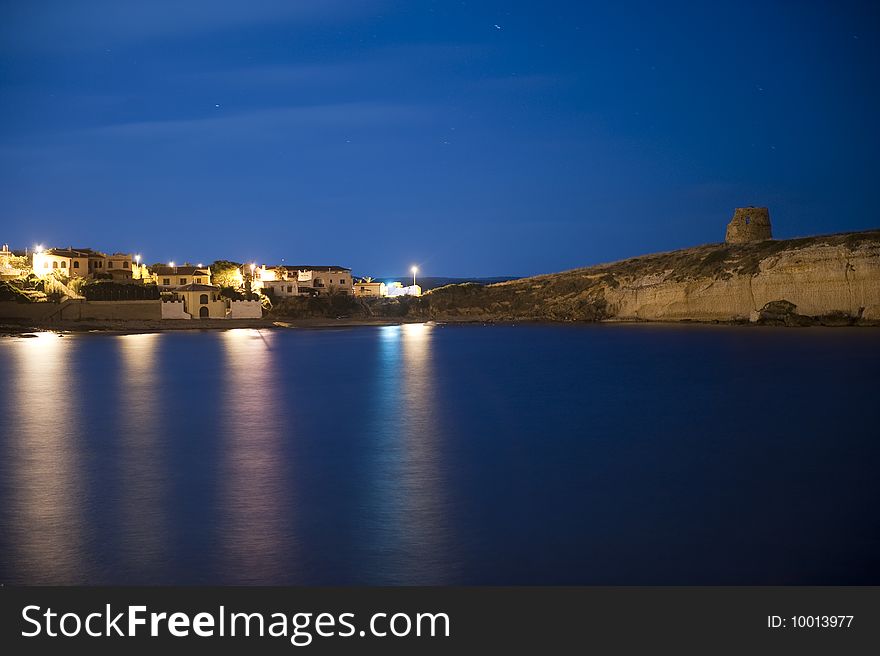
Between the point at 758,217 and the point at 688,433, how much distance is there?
202 feet

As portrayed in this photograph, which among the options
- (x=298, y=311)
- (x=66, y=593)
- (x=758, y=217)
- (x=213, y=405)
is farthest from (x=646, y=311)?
(x=66, y=593)

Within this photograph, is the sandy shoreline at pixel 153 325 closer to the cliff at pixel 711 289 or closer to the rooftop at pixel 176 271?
the rooftop at pixel 176 271

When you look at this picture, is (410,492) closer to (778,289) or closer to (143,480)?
(143,480)

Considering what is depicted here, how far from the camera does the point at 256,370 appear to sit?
33.5m

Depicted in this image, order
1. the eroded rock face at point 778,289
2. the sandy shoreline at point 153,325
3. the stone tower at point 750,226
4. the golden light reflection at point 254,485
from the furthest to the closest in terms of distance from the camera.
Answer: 1. the stone tower at point 750,226
2. the sandy shoreline at point 153,325
3. the eroded rock face at point 778,289
4. the golden light reflection at point 254,485

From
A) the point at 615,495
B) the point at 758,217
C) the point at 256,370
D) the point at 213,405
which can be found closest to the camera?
the point at 615,495

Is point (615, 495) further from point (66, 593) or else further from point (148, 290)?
point (148, 290)

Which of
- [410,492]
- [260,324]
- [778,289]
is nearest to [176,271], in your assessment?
[260,324]

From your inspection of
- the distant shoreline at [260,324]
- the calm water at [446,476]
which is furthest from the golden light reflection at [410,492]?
the distant shoreline at [260,324]

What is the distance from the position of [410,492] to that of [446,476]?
Answer: 4.37 ft

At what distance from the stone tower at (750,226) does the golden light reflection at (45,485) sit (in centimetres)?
6092

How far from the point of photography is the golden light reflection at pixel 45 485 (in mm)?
8773

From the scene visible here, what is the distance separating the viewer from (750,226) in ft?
239

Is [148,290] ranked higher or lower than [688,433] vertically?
higher
